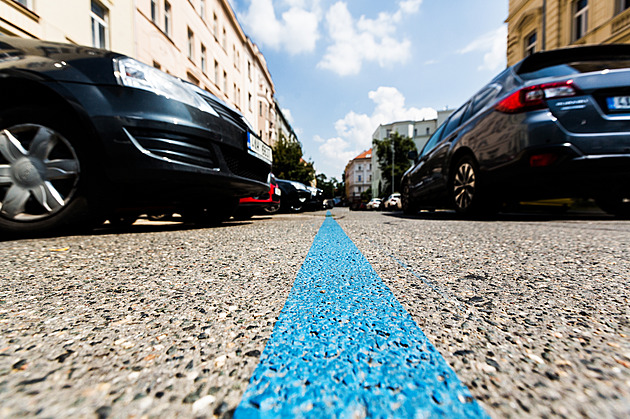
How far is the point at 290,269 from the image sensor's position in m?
1.43

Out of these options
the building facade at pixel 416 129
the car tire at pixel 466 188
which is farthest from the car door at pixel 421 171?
the building facade at pixel 416 129

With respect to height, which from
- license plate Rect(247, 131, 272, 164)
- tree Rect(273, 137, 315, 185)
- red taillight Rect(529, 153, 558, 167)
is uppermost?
tree Rect(273, 137, 315, 185)

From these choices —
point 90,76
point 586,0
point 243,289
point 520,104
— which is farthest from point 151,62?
point 586,0

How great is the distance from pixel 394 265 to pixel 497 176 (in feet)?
9.79

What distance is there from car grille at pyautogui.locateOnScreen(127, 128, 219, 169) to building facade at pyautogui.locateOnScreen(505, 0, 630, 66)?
1517cm

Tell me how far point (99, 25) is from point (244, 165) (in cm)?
1017

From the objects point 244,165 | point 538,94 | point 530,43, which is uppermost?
point 530,43

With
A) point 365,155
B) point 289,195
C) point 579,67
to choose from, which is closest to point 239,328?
point 579,67

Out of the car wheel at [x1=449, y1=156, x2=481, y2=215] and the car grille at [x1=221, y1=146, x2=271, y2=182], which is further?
the car wheel at [x1=449, y1=156, x2=481, y2=215]

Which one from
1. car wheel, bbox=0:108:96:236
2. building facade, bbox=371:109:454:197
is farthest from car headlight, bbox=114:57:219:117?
building facade, bbox=371:109:454:197

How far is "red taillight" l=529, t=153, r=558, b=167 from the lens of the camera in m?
3.26

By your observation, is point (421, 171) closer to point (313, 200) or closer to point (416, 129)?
point (313, 200)

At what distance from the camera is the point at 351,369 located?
1.89 ft

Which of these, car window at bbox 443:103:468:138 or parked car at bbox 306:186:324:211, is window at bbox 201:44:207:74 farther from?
car window at bbox 443:103:468:138
